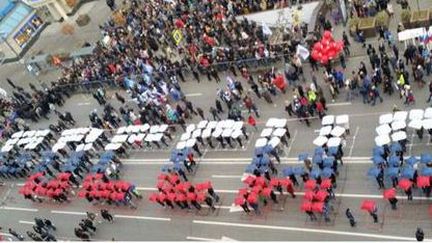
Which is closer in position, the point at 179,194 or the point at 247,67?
the point at 179,194

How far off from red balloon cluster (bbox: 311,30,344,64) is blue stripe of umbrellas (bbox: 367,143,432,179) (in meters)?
9.59

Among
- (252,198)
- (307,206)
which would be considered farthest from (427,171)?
(252,198)

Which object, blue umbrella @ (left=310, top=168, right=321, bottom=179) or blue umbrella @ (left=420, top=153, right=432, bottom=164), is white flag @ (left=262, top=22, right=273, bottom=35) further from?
blue umbrella @ (left=420, top=153, right=432, bottom=164)

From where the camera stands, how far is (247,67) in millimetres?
44781

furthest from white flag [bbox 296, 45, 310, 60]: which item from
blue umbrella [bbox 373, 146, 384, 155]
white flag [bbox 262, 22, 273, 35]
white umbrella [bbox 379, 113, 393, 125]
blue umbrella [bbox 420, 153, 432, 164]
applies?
blue umbrella [bbox 420, 153, 432, 164]

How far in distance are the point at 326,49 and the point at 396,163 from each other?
11.7 m

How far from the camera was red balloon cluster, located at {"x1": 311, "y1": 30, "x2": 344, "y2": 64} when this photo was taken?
3931 cm

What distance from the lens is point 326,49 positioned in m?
39.5

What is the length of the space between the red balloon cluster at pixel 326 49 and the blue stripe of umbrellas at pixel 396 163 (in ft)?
31.5

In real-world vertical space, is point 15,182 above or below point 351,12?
below

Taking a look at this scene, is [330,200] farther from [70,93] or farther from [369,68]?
[70,93]

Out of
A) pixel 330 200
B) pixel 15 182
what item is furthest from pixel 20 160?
pixel 330 200

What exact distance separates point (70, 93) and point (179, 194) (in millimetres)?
23325

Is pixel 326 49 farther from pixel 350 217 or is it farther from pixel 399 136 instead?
pixel 350 217
